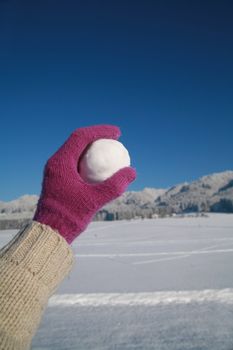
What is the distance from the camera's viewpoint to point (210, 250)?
7.55 m

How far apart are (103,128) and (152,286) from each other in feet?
11.1

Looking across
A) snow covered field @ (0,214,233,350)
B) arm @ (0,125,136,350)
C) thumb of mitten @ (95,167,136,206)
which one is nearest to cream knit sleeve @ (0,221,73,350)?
arm @ (0,125,136,350)

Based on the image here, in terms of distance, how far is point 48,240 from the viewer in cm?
86

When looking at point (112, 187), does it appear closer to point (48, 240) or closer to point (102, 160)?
point (102, 160)

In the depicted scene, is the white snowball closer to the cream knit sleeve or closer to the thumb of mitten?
the thumb of mitten

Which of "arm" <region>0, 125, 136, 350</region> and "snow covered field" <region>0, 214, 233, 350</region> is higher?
"arm" <region>0, 125, 136, 350</region>

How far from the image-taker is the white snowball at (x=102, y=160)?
37.0 inches

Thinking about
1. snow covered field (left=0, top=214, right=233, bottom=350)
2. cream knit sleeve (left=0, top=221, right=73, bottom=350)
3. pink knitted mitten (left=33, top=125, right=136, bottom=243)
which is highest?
pink knitted mitten (left=33, top=125, right=136, bottom=243)

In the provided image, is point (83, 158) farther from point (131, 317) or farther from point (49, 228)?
point (131, 317)

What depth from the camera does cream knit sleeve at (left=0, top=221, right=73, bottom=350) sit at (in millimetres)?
764

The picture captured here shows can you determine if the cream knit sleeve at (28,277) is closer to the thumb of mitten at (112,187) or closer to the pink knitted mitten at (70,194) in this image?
the pink knitted mitten at (70,194)

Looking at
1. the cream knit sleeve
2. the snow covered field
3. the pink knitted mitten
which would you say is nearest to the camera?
the cream knit sleeve

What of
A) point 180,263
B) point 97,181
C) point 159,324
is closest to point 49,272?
point 97,181

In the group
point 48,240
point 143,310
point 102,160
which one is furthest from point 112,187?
point 143,310
